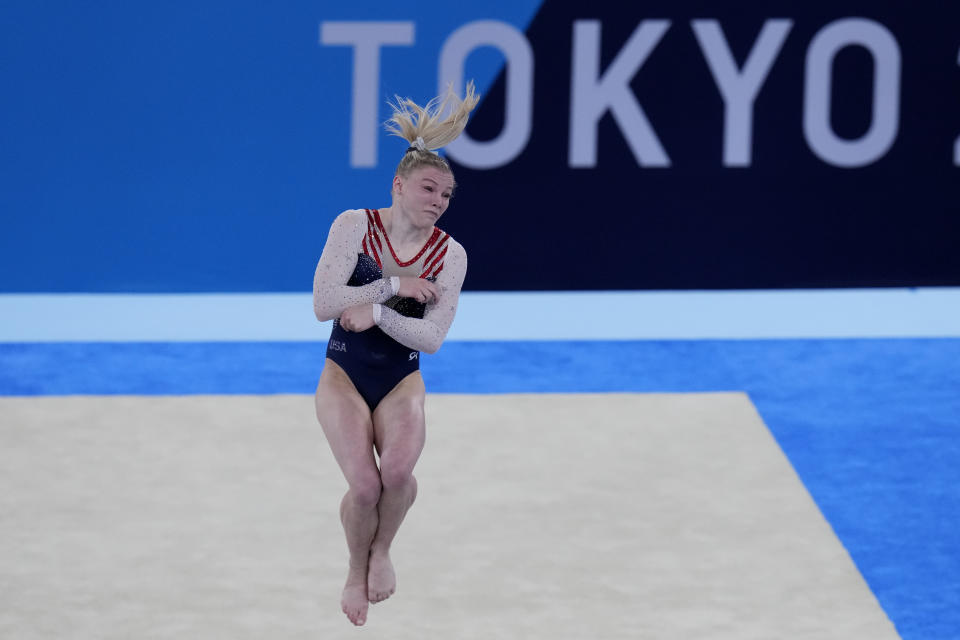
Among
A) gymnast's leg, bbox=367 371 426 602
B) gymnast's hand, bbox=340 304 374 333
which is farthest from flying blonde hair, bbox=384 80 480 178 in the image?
gymnast's leg, bbox=367 371 426 602

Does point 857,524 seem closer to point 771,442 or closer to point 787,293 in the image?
point 771,442

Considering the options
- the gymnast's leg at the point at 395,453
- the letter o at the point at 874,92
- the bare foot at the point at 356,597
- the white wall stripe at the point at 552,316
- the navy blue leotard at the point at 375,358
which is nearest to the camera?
the gymnast's leg at the point at 395,453

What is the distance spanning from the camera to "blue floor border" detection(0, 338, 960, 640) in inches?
316

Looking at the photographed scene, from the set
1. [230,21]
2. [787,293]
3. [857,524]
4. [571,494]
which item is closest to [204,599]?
[571,494]

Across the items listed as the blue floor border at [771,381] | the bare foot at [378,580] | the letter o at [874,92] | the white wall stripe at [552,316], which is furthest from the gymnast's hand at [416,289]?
the letter o at [874,92]

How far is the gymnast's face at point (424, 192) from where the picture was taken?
499cm

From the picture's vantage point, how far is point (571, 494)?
767 centimetres

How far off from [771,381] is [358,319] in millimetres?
4819

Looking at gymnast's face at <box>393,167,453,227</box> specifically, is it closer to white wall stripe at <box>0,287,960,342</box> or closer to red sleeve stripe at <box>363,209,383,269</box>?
red sleeve stripe at <box>363,209,383,269</box>

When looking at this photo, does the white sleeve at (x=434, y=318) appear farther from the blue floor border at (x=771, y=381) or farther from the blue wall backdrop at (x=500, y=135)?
the blue wall backdrop at (x=500, y=135)

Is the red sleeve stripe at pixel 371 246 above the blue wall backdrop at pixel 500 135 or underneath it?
above

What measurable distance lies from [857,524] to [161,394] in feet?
12.2

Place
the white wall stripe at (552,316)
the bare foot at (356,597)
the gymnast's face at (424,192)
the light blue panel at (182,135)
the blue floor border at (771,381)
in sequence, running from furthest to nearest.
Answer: the white wall stripe at (552,316), the light blue panel at (182,135), the blue floor border at (771,381), the bare foot at (356,597), the gymnast's face at (424,192)

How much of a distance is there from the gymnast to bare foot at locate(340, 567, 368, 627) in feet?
0.43
